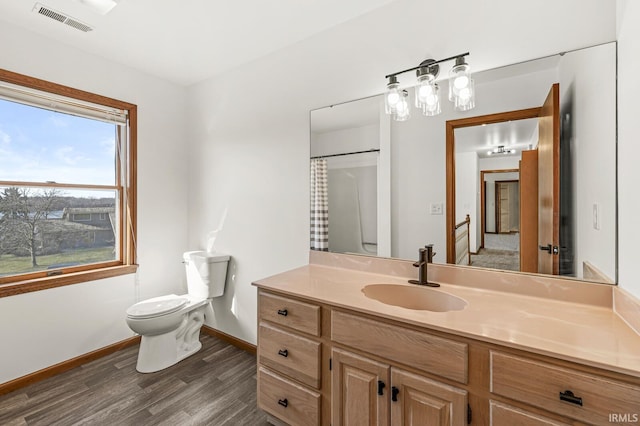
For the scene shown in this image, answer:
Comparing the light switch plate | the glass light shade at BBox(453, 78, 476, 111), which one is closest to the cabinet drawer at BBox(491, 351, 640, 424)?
the light switch plate

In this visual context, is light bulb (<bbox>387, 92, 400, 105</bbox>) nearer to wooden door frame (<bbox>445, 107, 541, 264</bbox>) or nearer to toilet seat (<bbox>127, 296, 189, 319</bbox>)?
wooden door frame (<bbox>445, 107, 541, 264</bbox>)

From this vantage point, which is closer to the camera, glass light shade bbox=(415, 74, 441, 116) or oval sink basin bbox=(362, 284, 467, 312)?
oval sink basin bbox=(362, 284, 467, 312)

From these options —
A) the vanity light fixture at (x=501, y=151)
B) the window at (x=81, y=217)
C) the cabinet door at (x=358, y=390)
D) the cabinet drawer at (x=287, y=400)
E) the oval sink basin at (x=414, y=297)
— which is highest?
the vanity light fixture at (x=501, y=151)

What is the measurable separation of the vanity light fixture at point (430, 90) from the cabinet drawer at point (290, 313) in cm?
125

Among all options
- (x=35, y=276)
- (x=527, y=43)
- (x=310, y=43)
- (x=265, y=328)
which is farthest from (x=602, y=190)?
(x=35, y=276)

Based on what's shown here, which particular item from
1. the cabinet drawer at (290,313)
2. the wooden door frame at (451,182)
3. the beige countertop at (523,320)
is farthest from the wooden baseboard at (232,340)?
the wooden door frame at (451,182)

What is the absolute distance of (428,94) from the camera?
5.29ft

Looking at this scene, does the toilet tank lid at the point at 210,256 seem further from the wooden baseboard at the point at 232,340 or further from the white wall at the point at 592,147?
the white wall at the point at 592,147

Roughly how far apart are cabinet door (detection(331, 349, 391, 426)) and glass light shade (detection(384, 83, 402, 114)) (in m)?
1.39

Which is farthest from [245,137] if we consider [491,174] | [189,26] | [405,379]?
[405,379]

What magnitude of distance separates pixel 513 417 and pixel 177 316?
2.25 meters

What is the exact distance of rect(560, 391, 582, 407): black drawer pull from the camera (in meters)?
0.84

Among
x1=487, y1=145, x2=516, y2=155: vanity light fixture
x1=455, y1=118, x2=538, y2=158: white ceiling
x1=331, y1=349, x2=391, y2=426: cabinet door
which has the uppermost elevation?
x1=455, y1=118, x2=538, y2=158: white ceiling

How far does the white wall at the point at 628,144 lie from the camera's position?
1.01 m
